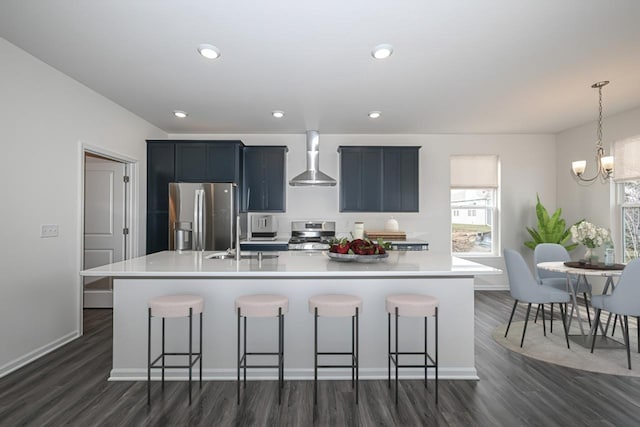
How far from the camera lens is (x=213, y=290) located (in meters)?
2.71

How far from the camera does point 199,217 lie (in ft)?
15.6

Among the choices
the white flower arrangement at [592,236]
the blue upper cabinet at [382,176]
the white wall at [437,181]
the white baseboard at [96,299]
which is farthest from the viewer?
the white wall at [437,181]

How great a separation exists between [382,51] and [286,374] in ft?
9.03

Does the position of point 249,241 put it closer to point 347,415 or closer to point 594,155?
point 347,415

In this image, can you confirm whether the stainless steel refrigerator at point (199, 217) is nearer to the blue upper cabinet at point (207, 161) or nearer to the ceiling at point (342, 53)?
the blue upper cabinet at point (207, 161)

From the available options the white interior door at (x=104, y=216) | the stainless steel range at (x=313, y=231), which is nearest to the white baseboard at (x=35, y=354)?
the white interior door at (x=104, y=216)

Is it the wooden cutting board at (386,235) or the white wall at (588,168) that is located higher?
the white wall at (588,168)

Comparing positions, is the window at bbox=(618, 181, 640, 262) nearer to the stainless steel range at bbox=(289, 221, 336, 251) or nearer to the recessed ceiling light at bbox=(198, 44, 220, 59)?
the stainless steel range at bbox=(289, 221, 336, 251)

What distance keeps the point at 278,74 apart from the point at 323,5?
117cm

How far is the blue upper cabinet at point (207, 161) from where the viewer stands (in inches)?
198

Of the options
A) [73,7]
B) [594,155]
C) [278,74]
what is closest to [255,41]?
[278,74]

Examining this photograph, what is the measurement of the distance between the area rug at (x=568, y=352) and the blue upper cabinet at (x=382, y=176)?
2360 mm

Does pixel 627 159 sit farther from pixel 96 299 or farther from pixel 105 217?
pixel 96 299

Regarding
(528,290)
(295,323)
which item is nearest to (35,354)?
(295,323)
